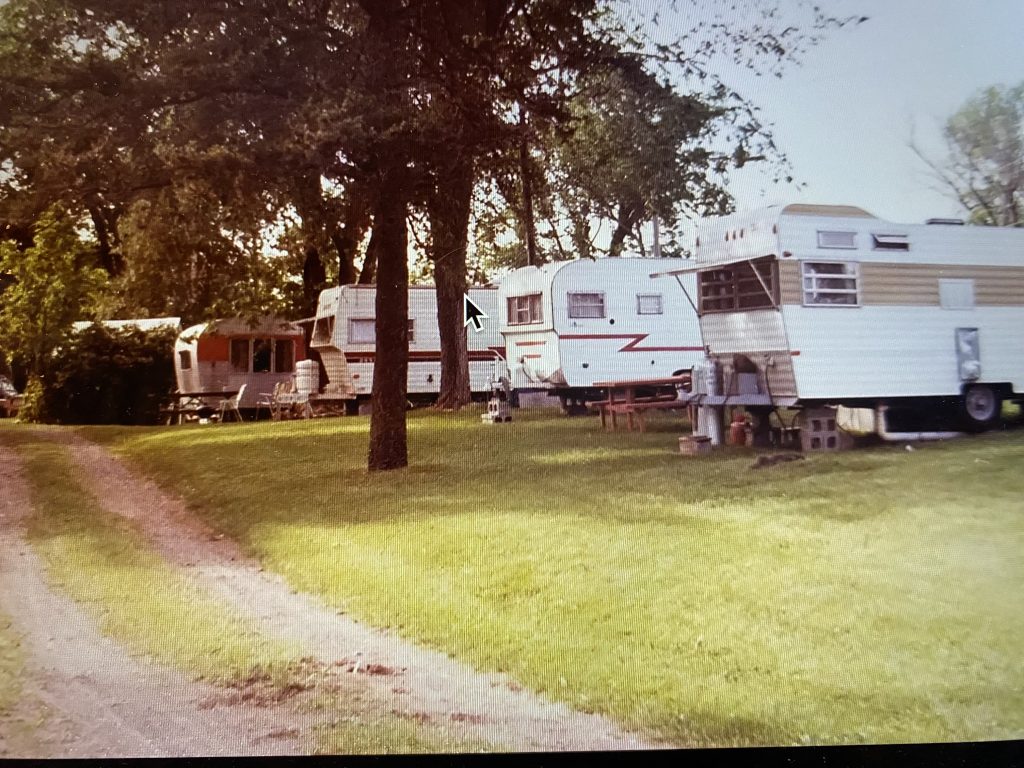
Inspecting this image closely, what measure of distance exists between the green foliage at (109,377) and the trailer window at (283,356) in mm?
318

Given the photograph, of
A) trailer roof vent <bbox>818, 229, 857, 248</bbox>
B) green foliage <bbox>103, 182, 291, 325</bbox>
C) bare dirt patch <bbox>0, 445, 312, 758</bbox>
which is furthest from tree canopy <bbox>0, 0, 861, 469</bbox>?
bare dirt patch <bbox>0, 445, 312, 758</bbox>

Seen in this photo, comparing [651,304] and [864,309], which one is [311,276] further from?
[864,309]

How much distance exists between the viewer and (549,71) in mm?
2730

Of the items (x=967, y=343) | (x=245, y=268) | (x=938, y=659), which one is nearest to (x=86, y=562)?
(x=245, y=268)

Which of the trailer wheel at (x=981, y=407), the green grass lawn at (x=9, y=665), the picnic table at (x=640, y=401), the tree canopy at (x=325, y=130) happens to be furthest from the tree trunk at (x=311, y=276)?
the trailer wheel at (x=981, y=407)

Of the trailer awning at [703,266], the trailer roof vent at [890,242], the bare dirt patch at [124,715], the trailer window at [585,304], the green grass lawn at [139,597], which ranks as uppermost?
the trailer roof vent at [890,242]

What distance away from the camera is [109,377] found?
294 centimetres

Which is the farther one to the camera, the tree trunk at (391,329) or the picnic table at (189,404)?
the picnic table at (189,404)

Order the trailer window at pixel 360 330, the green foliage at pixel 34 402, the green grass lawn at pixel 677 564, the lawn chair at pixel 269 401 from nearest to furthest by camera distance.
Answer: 1. the green grass lawn at pixel 677 564
2. the trailer window at pixel 360 330
3. the green foliage at pixel 34 402
4. the lawn chair at pixel 269 401

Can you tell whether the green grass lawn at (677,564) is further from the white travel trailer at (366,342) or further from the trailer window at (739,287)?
the trailer window at (739,287)

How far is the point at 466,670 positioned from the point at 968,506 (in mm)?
1454

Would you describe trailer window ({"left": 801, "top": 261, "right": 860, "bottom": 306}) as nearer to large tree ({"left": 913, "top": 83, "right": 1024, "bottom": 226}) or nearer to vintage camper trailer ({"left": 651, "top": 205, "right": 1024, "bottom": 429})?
vintage camper trailer ({"left": 651, "top": 205, "right": 1024, "bottom": 429})

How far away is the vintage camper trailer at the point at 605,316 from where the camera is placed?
2986 millimetres

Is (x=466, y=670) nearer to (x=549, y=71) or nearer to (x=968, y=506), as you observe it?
(x=968, y=506)
